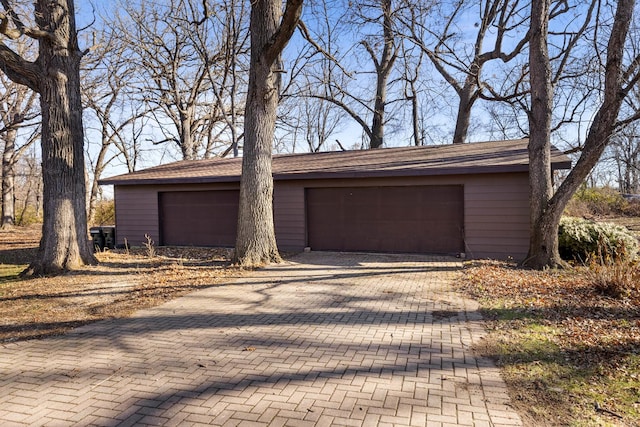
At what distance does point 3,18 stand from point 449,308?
850 cm

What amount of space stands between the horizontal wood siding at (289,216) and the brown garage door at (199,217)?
1.44 metres

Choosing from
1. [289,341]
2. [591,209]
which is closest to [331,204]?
[289,341]

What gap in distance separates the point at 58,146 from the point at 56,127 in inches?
15.6

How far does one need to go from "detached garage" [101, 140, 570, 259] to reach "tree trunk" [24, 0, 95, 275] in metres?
3.99

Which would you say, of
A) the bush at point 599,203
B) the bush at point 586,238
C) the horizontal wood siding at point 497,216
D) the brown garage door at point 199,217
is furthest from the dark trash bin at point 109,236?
the bush at point 599,203

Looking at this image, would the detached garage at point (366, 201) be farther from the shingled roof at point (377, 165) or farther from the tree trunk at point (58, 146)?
the tree trunk at point (58, 146)

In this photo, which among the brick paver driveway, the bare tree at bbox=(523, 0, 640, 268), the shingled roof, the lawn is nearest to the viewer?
the brick paver driveway

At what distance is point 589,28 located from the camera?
11625 millimetres

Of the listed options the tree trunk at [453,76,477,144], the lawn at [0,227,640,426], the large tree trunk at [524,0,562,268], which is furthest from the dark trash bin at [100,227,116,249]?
the tree trunk at [453,76,477,144]

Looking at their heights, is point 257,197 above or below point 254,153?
below

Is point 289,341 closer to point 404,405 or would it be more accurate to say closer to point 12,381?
point 404,405

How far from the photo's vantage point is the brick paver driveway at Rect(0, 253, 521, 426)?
2.81 meters

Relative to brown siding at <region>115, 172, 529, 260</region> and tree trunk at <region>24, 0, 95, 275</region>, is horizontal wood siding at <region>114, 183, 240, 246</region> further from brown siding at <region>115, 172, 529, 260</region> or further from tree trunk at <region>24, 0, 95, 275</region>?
tree trunk at <region>24, 0, 95, 275</region>

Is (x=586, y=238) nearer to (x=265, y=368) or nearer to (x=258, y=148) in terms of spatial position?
(x=258, y=148)
